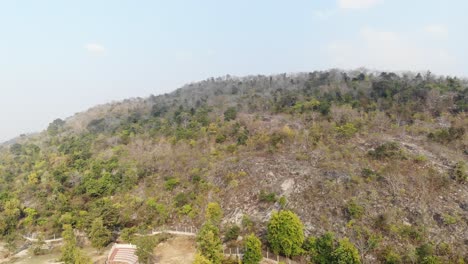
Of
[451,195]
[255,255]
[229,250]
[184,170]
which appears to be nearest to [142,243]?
[229,250]

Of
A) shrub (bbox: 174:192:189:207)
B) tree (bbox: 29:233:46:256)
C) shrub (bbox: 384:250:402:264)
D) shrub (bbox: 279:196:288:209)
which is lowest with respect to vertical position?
tree (bbox: 29:233:46:256)

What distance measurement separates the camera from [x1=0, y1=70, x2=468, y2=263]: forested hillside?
29.7 meters

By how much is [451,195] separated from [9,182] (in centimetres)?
5382

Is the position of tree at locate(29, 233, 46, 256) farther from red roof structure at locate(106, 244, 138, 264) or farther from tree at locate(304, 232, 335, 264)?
tree at locate(304, 232, 335, 264)

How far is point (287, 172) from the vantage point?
36812 millimetres

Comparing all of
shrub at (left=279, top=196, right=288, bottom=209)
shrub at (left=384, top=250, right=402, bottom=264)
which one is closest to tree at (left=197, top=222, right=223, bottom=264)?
shrub at (left=279, top=196, right=288, bottom=209)

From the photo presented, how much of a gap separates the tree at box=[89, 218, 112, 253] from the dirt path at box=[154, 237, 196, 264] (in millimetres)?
5029

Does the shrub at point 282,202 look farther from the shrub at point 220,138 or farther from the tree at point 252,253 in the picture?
the shrub at point 220,138

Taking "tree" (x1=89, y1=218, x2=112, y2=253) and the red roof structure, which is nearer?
the red roof structure

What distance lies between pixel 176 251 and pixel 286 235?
1010 cm

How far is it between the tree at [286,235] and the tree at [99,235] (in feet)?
50.8

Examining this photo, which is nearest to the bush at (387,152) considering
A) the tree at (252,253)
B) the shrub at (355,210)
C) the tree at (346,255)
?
the shrub at (355,210)

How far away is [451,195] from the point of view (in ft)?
102

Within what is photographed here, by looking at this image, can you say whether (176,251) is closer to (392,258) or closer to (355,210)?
(355,210)
